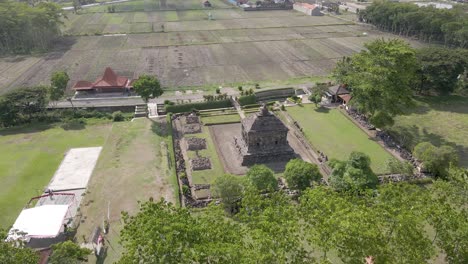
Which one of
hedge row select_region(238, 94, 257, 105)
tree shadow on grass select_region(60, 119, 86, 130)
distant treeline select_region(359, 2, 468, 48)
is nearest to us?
tree shadow on grass select_region(60, 119, 86, 130)

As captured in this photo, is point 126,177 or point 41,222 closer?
point 41,222

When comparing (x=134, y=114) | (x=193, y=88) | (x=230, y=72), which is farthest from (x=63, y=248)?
(x=230, y=72)

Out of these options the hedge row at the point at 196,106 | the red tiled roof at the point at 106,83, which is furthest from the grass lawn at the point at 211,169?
the red tiled roof at the point at 106,83

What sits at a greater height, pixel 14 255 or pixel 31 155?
pixel 14 255

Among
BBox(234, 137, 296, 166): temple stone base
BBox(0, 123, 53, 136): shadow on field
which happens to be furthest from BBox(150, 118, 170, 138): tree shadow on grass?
BBox(0, 123, 53, 136): shadow on field

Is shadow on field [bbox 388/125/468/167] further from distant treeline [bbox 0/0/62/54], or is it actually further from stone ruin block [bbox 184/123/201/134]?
distant treeline [bbox 0/0/62/54]

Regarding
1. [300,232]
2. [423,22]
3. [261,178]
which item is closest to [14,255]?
[300,232]

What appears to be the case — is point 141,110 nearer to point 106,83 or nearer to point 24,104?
point 106,83

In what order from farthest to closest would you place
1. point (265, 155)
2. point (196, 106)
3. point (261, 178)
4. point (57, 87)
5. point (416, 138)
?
point (196, 106), point (57, 87), point (416, 138), point (265, 155), point (261, 178)

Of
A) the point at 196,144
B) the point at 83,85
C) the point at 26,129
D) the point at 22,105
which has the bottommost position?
the point at 26,129
